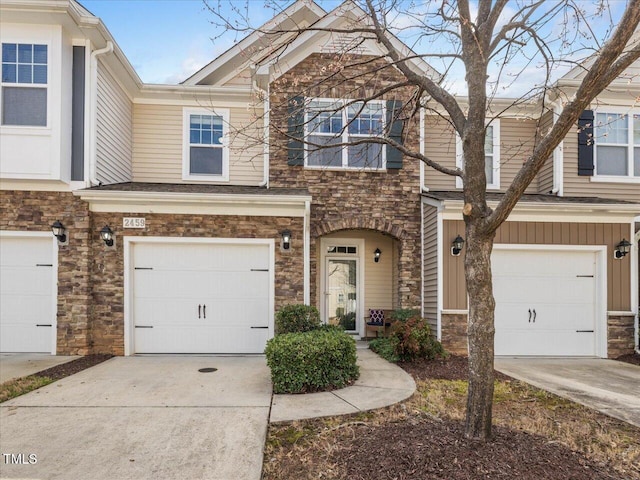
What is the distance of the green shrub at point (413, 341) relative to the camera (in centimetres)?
707

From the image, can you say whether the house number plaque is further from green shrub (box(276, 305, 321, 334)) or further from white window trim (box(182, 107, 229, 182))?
green shrub (box(276, 305, 321, 334))

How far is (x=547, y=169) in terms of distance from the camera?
1024 centimetres

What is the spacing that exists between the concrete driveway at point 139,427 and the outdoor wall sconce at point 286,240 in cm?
261

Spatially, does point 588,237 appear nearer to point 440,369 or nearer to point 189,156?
point 440,369

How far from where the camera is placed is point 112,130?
28.7 ft

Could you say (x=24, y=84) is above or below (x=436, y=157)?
above

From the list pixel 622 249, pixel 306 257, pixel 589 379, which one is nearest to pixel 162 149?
pixel 306 257

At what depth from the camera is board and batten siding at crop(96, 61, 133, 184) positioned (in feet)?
26.8

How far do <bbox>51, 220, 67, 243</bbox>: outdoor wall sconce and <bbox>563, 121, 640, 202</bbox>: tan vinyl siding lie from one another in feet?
35.5

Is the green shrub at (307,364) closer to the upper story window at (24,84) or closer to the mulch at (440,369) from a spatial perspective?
the mulch at (440,369)

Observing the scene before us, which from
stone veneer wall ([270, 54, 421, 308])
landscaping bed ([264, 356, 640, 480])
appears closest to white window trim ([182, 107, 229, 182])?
stone veneer wall ([270, 54, 421, 308])

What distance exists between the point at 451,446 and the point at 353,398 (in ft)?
6.35

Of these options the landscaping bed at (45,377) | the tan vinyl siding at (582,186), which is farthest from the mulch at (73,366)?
the tan vinyl siding at (582,186)

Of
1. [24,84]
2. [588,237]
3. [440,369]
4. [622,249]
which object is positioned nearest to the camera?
[440,369]
